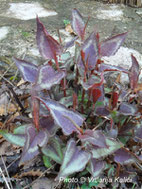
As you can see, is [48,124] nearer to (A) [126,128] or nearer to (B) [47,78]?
(B) [47,78]

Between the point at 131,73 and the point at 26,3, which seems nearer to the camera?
the point at 131,73

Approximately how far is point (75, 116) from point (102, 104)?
0.22 metres

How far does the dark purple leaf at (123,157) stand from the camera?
0.99 metres

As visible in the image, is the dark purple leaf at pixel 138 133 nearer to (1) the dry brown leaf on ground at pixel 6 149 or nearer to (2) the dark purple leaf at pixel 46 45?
(2) the dark purple leaf at pixel 46 45

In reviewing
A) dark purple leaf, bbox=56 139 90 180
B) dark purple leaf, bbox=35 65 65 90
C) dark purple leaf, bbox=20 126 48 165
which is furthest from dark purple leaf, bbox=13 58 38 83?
dark purple leaf, bbox=56 139 90 180

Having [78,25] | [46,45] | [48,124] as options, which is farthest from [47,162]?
[78,25]

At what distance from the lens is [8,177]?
3.56 feet

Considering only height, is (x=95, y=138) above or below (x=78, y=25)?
below

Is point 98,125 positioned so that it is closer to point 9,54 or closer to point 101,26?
point 9,54

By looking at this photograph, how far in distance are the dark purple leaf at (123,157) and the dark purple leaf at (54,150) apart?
22 centimetres

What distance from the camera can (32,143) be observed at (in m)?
0.87

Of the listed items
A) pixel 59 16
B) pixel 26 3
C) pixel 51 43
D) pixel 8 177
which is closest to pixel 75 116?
pixel 51 43

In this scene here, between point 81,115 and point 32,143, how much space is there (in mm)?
202

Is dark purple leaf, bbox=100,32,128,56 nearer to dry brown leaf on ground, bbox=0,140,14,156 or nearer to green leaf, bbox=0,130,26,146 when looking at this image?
green leaf, bbox=0,130,26,146
